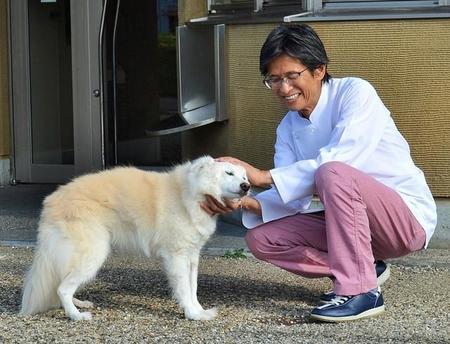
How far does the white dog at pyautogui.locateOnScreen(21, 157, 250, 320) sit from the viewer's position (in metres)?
4.74

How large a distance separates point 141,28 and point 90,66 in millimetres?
714

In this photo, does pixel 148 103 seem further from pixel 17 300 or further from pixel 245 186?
pixel 245 186

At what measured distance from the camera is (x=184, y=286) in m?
4.79

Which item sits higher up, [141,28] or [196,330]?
[141,28]

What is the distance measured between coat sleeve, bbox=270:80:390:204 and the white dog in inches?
15.1

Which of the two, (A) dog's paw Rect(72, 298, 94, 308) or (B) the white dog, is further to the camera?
(A) dog's paw Rect(72, 298, 94, 308)

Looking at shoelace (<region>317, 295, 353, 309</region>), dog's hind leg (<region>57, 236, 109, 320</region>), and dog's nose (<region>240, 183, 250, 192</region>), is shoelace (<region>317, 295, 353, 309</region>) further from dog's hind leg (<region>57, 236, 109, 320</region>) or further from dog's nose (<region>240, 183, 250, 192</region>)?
dog's hind leg (<region>57, 236, 109, 320</region>)

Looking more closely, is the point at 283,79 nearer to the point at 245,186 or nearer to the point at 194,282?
the point at 245,186

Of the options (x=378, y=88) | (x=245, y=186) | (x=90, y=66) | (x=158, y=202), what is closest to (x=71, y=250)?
(x=158, y=202)

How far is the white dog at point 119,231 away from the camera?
474 centimetres

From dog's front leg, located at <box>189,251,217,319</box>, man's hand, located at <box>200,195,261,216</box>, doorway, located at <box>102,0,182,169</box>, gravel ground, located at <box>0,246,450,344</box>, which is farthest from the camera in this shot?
doorway, located at <box>102,0,182,169</box>

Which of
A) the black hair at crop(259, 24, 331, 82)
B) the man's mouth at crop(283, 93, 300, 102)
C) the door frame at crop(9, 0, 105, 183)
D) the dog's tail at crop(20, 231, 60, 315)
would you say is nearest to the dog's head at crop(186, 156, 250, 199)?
the man's mouth at crop(283, 93, 300, 102)

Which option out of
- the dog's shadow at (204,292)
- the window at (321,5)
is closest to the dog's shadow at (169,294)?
the dog's shadow at (204,292)

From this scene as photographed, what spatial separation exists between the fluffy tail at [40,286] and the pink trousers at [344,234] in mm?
1101
